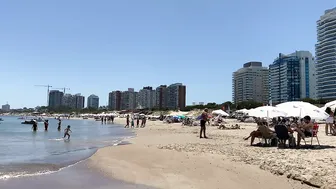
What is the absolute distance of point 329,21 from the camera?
4646 inches

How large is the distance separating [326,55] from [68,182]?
130785 millimetres

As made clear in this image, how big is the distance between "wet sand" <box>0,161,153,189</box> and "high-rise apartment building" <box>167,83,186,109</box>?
170512 millimetres

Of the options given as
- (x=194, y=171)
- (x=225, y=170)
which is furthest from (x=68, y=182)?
(x=225, y=170)

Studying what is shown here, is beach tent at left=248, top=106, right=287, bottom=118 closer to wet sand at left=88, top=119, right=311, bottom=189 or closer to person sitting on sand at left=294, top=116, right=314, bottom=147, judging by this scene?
person sitting on sand at left=294, top=116, right=314, bottom=147

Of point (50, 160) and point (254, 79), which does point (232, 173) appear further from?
point (254, 79)

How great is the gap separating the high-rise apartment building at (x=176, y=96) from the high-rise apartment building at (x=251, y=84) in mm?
29941

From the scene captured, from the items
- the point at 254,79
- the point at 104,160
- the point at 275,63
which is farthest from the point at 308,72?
the point at 104,160

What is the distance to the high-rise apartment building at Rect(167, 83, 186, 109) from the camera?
182 metres

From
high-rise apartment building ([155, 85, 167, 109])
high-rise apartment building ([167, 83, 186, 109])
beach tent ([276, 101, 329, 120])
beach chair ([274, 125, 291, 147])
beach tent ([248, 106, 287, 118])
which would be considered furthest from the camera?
high-rise apartment building ([155, 85, 167, 109])

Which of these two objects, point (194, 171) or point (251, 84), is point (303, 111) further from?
point (251, 84)

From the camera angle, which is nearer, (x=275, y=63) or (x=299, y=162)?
(x=299, y=162)

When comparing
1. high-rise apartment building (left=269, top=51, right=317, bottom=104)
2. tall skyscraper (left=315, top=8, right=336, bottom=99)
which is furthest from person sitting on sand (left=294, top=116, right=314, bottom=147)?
high-rise apartment building (left=269, top=51, right=317, bottom=104)

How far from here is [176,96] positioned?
18350 cm

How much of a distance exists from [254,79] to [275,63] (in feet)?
44.1
